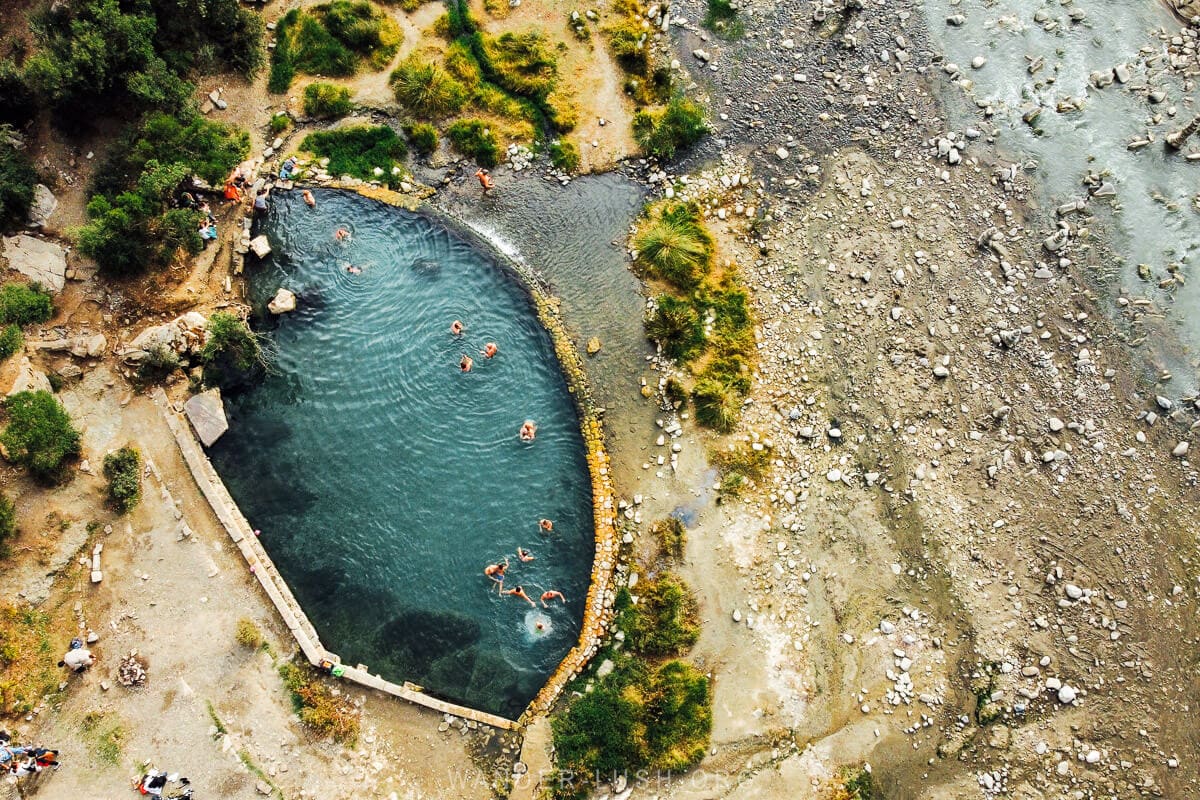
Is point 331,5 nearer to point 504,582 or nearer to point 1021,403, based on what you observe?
point 504,582

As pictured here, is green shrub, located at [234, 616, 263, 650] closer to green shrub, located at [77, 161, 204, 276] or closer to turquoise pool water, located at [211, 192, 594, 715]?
turquoise pool water, located at [211, 192, 594, 715]

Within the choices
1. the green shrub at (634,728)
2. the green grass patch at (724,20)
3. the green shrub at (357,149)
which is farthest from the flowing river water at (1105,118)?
the green shrub at (357,149)

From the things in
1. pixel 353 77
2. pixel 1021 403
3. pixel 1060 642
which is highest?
pixel 353 77

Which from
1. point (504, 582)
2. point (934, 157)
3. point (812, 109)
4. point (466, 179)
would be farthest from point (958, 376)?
point (466, 179)

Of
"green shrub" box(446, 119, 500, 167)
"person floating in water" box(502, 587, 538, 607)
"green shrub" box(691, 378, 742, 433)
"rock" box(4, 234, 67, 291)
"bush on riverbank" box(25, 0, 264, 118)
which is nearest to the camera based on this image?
"bush on riverbank" box(25, 0, 264, 118)

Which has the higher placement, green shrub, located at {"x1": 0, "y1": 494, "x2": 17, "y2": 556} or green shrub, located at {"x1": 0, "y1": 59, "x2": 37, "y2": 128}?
green shrub, located at {"x1": 0, "y1": 59, "x2": 37, "y2": 128}

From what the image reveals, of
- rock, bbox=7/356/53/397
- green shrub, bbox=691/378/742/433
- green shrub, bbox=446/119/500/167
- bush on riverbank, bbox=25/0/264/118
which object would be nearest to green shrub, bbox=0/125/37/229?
bush on riverbank, bbox=25/0/264/118

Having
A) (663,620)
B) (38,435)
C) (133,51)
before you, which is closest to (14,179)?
(133,51)
